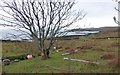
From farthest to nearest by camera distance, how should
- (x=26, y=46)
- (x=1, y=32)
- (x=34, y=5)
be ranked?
1. (x=26, y=46)
2. (x=1, y=32)
3. (x=34, y=5)

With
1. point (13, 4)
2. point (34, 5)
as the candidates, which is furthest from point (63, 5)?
point (13, 4)

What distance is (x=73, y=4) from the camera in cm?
1525

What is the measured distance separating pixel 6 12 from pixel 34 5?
5.45 feet

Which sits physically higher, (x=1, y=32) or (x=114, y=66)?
(x=1, y=32)

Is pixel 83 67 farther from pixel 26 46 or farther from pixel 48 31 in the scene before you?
pixel 26 46

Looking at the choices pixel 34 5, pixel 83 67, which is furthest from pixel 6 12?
pixel 83 67

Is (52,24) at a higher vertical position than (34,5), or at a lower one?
lower

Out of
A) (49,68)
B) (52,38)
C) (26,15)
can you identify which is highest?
(26,15)

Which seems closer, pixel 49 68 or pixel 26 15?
pixel 49 68

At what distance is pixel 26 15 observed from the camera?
1457cm

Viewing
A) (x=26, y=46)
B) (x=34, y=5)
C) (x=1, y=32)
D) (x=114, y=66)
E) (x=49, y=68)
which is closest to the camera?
(x=114, y=66)

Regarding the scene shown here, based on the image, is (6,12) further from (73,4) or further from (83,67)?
(83,67)

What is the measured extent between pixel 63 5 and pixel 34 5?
1666mm

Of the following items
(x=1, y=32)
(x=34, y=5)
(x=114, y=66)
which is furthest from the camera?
(x=1, y=32)
